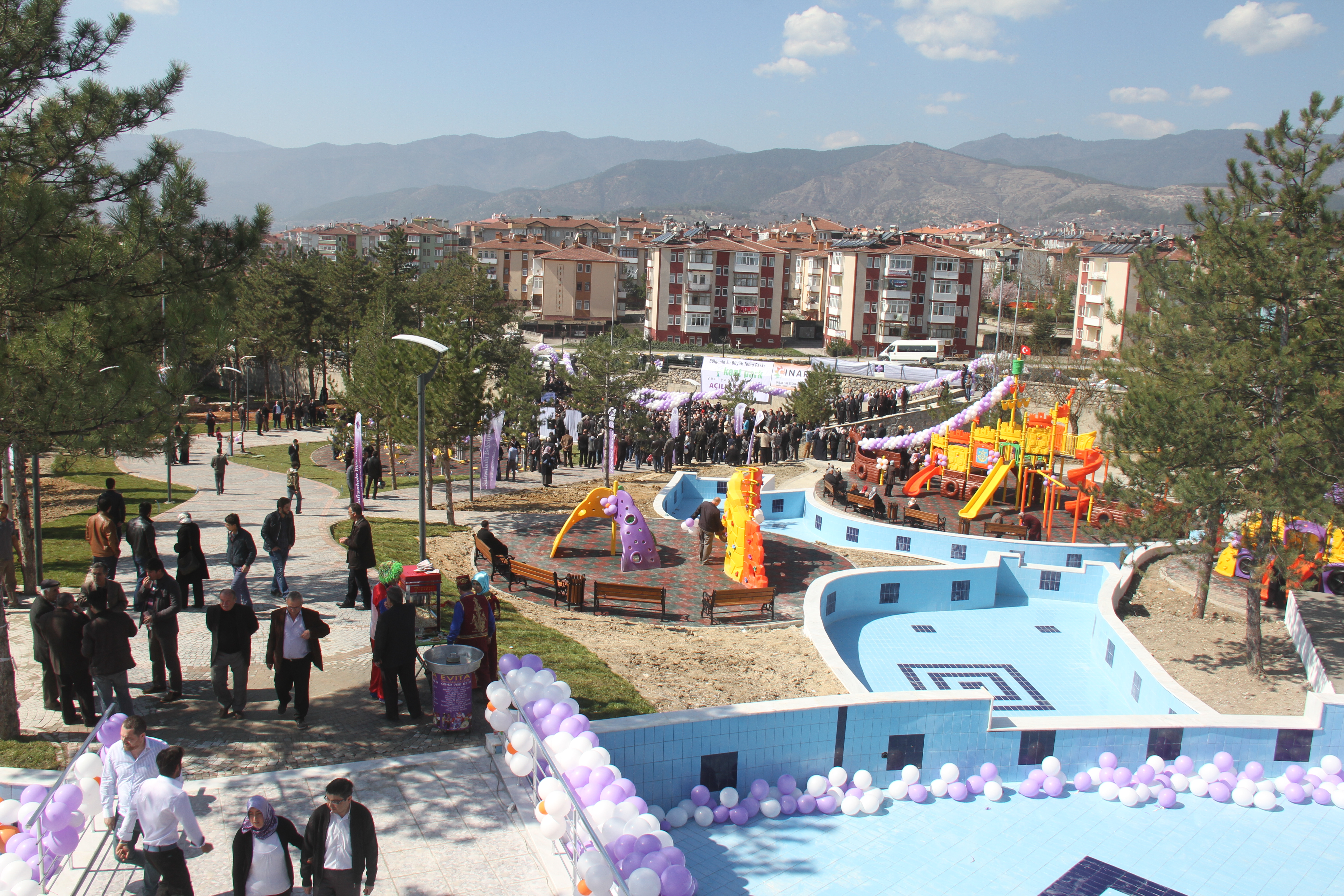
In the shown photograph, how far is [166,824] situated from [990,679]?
11.4 metres

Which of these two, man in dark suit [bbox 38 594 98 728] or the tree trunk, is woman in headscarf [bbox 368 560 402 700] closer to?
man in dark suit [bbox 38 594 98 728]

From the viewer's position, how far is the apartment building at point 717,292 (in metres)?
71.8

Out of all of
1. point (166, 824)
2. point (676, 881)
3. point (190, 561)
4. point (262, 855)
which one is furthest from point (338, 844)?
point (190, 561)

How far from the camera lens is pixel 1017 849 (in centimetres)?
848

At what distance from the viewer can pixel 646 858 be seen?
6188 millimetres

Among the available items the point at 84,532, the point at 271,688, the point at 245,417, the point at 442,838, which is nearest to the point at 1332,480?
the point at 442,838

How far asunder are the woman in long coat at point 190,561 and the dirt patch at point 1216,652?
43.8ft

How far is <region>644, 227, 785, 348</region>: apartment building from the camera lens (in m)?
71.8

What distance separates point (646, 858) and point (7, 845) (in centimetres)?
412

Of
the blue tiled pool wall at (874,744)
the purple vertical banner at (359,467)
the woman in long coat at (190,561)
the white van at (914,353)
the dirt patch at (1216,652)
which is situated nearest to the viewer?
the blue tiled pool wall at (874,744)

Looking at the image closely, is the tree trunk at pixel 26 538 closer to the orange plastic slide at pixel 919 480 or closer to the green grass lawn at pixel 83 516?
the green grass lawn at pixel 83 516

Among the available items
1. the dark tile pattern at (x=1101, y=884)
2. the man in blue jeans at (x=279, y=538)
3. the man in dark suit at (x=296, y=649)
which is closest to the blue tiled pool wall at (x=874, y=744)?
the dark tile pattern at (x=1101, y=884)

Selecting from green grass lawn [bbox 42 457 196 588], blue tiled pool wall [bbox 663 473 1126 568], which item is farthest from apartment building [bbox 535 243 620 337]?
blue tiled pool wall [bbox 663 473 1126 568]

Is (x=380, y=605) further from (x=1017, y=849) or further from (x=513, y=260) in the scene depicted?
(x=513, y=260)
